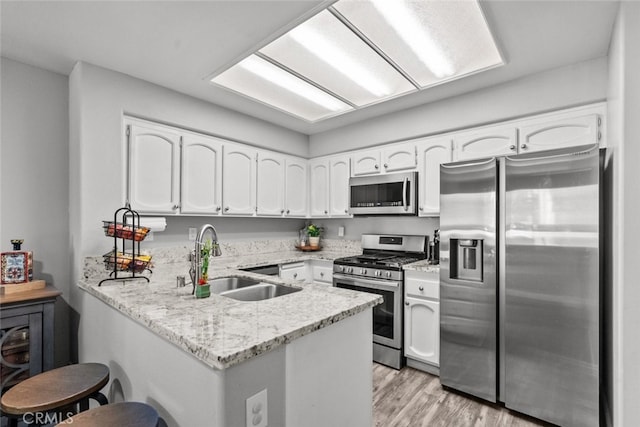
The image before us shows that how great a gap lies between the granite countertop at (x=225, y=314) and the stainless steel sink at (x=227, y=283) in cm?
22

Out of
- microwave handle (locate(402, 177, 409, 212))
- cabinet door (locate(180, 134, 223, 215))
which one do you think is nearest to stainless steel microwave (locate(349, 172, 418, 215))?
microwave handle (locate(402, 177, 409, 212))

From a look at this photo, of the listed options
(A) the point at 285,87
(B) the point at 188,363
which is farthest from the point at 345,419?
(A) the point at 285,87

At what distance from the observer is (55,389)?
1337 millimetres

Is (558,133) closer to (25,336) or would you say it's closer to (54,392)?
(54,392)

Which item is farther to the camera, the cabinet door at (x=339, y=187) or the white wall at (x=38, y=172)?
the cabinet door at (x=339, y=187)

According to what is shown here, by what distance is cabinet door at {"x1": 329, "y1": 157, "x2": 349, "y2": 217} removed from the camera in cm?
368

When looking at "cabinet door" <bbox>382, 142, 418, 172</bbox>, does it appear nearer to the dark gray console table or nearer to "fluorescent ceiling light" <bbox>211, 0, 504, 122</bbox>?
"fluorescent ceiling light" <bbox>211, 0, 504, 122</bbox>

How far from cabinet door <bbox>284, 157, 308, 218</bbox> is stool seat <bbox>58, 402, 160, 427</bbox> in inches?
106

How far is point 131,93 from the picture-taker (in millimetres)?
2449

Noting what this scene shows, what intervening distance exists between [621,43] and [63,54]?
3362mm

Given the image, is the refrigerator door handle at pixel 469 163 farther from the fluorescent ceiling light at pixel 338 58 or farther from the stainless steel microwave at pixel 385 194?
the fluorescent ceiling light at pixel 338 58

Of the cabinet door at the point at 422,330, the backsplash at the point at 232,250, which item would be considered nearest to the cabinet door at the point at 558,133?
the cabinet door at the point at 422,330

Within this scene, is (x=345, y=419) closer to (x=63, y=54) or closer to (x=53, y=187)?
(x=53, y=187)

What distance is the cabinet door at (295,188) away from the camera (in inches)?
150
